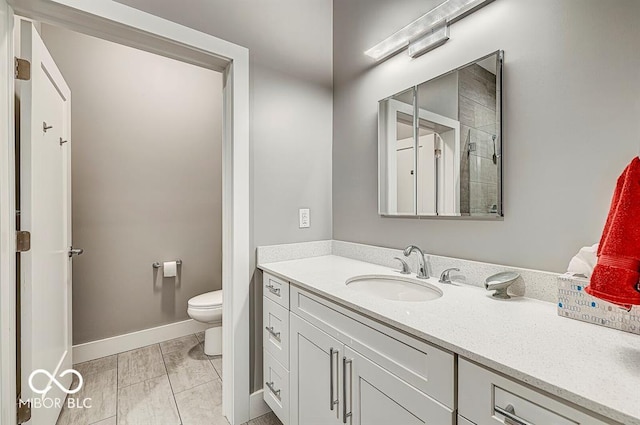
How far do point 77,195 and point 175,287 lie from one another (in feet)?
3.48

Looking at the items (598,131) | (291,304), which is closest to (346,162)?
(291,304)

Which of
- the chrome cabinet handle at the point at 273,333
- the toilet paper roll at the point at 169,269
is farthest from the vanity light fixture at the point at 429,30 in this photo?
the toilet paper roll at the point at 169,269

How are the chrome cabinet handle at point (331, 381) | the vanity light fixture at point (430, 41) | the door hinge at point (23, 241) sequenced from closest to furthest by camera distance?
1. the chrome cabinet handle at point (331, 381)
2. the door hinge at point (23, 241)
3. the vanity light fixture at point (430, 41)

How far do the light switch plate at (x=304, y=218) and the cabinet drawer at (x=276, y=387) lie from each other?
30.7 inches

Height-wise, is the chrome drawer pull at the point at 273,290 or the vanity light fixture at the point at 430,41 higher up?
the vanity light fixture at the point at 430,41

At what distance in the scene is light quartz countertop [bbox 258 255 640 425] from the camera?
1.74 feet

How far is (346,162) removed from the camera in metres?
1.95

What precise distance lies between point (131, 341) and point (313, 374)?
1986mm

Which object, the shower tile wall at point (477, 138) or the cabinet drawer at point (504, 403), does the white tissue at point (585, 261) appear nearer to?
the shower tile wall at point (477, 138)

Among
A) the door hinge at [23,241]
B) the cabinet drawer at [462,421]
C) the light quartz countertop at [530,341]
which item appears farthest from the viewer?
the door hinge at [23,241]

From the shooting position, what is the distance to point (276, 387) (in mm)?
1513

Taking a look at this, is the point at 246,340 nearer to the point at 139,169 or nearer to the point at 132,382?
the point at 132,382

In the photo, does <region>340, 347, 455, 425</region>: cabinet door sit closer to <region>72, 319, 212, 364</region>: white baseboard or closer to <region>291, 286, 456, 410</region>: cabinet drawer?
<region>291, 286, 456, 410</region>: cabinet drawer

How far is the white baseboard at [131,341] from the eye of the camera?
223 centimetres
